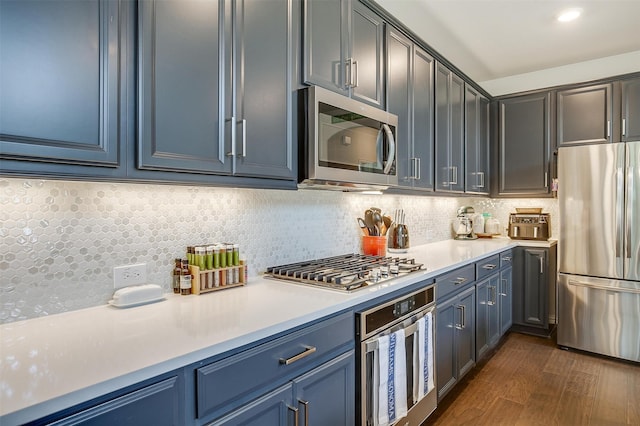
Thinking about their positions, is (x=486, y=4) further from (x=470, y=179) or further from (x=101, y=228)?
(x=101, y=228)

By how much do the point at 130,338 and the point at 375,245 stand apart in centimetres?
183

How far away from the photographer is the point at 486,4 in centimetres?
267

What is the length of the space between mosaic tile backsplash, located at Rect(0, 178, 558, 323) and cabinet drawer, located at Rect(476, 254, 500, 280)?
130cm

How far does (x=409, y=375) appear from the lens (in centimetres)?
186

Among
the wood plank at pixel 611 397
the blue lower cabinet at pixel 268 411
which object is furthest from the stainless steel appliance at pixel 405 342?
the wood plank at pixel 611 397

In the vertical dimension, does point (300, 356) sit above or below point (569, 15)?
below

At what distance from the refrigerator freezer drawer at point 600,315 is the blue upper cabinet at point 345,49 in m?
2.55

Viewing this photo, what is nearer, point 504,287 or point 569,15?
point 569,15

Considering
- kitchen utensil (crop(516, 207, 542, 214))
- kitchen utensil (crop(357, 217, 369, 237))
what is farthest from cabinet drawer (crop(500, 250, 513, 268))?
kitchen utensil (crop(357, 217, 369, 237))

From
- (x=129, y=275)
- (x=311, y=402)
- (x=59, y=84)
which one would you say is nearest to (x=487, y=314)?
(x=311, y=402)

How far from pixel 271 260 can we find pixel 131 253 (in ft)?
2.43

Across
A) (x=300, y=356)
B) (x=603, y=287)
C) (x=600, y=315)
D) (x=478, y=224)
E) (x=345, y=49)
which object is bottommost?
(x=600, y=315)

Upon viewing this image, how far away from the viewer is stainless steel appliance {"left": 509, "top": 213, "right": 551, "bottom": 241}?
3789 millimetres

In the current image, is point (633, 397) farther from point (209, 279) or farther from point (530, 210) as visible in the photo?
point (209, 279)
